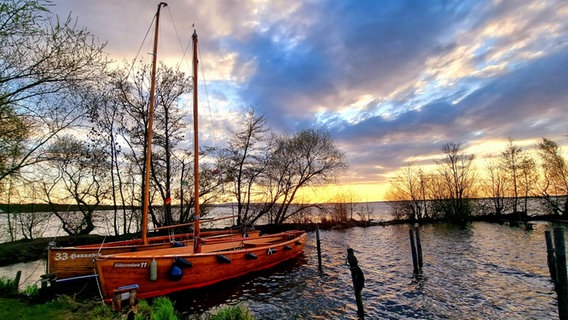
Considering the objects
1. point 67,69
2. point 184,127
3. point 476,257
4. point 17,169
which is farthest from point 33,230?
point 476,257

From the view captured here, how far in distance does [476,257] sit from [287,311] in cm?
1359

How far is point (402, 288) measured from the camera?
1181 cm

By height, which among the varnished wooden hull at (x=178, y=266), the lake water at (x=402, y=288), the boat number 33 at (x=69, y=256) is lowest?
the lake water at (x=402, y=288)

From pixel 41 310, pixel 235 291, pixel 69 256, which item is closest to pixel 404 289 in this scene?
pixel 235 291

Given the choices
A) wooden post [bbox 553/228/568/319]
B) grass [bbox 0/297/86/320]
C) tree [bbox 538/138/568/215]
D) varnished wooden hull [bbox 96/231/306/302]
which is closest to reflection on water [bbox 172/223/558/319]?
varnished wooden hull [bbox 96/231/306/302]

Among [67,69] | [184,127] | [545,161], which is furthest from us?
[545,161]

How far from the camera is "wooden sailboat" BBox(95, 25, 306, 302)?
30.2ft

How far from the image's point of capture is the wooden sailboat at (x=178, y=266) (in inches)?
363

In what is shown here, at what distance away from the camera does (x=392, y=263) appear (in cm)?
1655

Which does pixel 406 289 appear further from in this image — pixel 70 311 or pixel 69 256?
pixel 69 256

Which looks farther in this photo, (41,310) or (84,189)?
(84,189)

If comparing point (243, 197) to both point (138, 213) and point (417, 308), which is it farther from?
point (417, 308)

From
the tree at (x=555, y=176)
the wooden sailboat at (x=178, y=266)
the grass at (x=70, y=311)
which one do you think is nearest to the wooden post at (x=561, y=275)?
the grass at (x=70, y=311)

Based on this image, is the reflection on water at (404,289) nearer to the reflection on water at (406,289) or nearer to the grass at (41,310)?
the reflection on water at (406,289)
